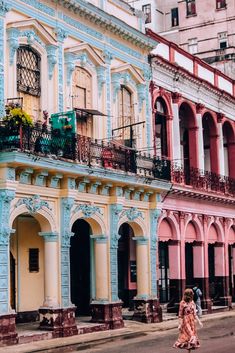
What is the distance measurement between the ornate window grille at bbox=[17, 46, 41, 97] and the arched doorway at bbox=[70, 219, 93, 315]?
5546 mm

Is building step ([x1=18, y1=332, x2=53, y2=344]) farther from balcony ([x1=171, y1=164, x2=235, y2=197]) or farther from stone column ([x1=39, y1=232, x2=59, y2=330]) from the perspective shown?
balcony ([x1=171, y1=164, x2=235, y2=197])

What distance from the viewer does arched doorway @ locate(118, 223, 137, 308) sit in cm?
2498

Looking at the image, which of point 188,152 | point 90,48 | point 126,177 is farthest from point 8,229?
point 188,152

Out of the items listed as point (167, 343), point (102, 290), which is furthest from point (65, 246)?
point (167, 343)

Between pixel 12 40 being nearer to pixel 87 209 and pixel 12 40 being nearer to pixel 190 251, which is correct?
pixel 87 209

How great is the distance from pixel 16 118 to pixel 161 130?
9.89 metres

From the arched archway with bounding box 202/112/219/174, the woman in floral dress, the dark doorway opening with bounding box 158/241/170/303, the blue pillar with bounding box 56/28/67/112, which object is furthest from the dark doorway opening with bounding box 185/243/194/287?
the woman in floral dress

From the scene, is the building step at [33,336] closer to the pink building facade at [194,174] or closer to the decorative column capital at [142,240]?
the decorative column capital at [142,240]

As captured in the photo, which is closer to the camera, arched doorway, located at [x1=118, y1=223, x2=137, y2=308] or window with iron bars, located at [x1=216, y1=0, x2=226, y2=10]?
arched doorway, located at [x1=118, y1=223, x2=137, y2=308]

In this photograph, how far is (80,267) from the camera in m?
23.8

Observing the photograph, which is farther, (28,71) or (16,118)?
(28,71)

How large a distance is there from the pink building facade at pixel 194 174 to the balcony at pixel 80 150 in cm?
188

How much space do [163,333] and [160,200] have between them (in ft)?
15.2

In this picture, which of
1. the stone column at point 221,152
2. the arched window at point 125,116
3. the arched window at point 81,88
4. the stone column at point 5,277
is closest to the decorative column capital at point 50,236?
the stone column at point 5,277
